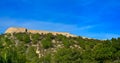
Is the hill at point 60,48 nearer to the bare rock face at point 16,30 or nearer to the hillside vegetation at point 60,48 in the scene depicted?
the hillside vegetation at point 60,48

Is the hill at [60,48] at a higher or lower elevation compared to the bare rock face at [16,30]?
lower

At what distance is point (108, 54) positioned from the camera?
92875 millimetres

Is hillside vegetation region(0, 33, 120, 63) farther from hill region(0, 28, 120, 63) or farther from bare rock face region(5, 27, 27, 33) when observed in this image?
bare rock face region(5, 27, 27, 33)

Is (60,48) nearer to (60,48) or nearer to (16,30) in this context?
(60,48)

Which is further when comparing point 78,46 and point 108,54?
point 78,46

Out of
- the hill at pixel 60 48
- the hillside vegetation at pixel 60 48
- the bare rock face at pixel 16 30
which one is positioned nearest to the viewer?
the hillside vegetation at pixel 60 48

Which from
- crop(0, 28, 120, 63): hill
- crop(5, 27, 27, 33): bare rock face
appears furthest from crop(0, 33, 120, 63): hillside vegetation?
crop(5, 27, 27, 33): bare rock face

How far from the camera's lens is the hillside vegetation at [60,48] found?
299 feet

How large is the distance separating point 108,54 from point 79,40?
1879cm

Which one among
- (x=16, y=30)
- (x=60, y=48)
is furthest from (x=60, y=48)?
(x=16, y=30)

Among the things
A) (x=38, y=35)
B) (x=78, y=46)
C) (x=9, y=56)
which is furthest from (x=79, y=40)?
(x=9, y=56)

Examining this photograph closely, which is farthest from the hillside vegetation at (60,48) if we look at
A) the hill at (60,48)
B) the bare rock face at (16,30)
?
the bare rock face at (16,30)

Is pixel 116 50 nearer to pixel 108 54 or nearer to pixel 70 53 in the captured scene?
pixel 108 54

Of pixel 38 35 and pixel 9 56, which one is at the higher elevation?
pixel 38 35
